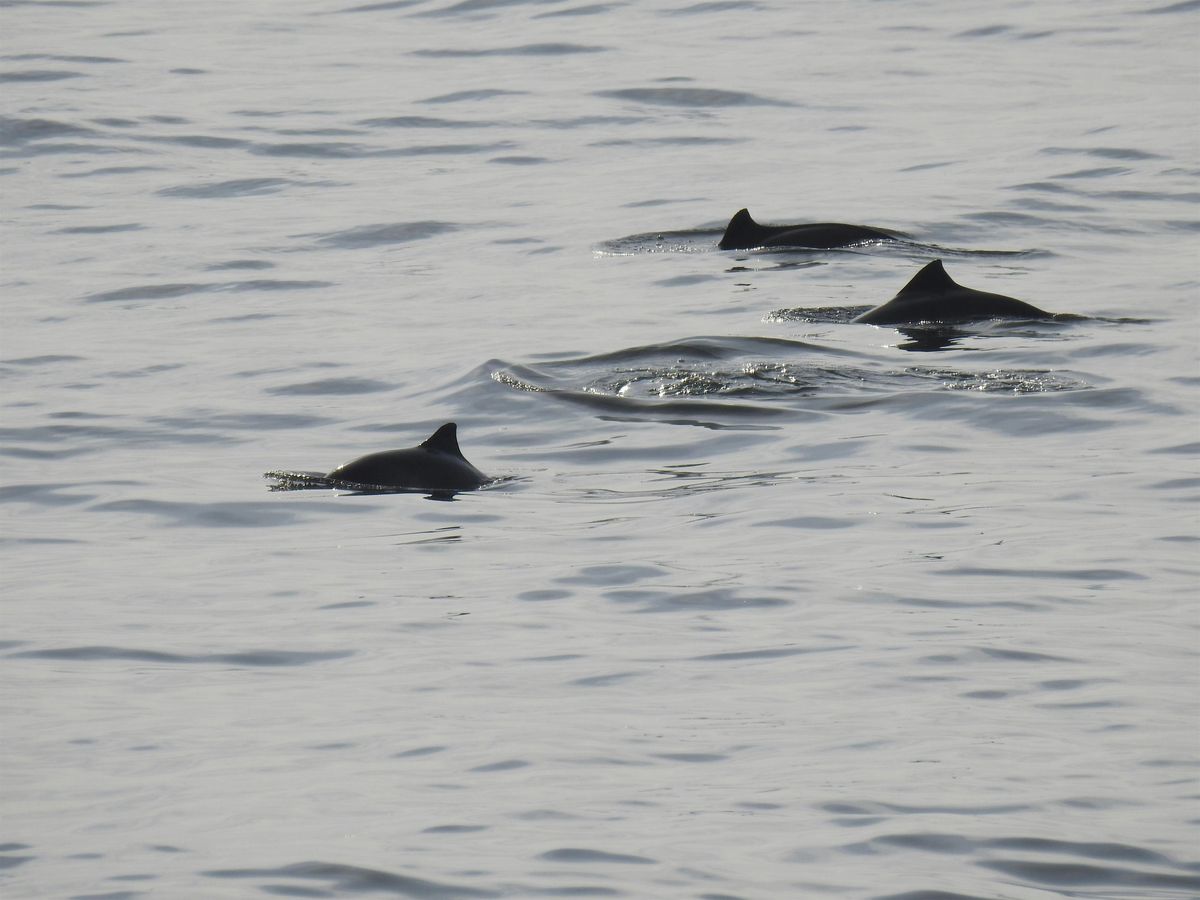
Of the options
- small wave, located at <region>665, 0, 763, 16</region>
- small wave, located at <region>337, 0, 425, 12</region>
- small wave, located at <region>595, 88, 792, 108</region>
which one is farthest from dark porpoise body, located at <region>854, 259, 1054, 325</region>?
small wave, located at <region>337, 0, 425, 12</region>

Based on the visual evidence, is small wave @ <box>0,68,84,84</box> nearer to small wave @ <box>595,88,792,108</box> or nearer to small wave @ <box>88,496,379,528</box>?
small wave @ <box>595,88,792,108</box>

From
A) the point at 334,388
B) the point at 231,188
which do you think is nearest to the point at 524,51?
the point at 231,188

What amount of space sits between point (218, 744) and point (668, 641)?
213cm

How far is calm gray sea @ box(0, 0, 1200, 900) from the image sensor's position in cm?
711

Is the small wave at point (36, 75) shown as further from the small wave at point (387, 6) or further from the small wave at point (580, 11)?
the small wave at point (580, 11)

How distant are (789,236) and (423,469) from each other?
30.0 feet

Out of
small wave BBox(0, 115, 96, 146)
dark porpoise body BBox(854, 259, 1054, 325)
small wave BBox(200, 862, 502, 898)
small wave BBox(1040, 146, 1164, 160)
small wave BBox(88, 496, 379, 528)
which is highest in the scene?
small wave BBox(0, 115, 96, 146)

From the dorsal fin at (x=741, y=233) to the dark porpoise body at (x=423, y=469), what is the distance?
8746 mm

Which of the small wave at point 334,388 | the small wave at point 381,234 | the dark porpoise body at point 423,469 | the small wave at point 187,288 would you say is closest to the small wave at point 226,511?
the dark porpoise body at point 423,469

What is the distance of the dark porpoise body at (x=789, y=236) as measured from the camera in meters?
20.7

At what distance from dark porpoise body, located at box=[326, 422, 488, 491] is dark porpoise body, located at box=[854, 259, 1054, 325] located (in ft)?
17.5

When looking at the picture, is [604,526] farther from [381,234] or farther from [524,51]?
[524,51]

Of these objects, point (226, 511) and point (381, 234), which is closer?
point (226, 511)

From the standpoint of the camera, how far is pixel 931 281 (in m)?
17.0
